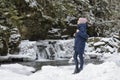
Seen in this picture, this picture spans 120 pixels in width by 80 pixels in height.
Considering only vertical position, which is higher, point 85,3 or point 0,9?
point 0,9

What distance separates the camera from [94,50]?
27672mm

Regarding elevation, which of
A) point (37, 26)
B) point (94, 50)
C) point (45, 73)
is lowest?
point (94, 50)

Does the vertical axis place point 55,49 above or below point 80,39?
below

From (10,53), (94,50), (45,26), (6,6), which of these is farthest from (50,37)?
(6,6)

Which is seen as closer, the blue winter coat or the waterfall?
the blue winter coat

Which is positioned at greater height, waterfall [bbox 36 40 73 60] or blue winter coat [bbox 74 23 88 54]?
blue winter coat [bbox 74 23 88 54]

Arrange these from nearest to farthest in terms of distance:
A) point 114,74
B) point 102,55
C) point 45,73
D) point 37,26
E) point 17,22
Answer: point 114,74, point 45,73, point 17,22, point 102,55, point 37,26

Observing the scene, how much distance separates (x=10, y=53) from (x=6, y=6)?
10.8 meters

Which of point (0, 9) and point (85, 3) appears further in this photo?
point (85, 3)

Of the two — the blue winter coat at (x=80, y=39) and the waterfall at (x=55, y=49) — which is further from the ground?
the blue winter coat at (x=80, y=39)

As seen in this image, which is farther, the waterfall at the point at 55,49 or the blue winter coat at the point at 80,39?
the waterfall at the point at 55,49

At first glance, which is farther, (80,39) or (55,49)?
(55,49)

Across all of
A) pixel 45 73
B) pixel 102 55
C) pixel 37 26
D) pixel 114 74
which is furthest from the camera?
pixel 37 26

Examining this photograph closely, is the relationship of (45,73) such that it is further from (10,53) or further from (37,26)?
(37,26)
